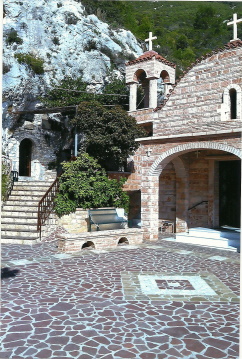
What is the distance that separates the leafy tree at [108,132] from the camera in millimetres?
13117

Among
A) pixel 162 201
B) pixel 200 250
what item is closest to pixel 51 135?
pixel 162 201

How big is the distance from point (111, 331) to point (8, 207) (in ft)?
31.4

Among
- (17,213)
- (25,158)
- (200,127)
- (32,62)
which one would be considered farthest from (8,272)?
(32,62)

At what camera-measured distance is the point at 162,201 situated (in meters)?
14.1

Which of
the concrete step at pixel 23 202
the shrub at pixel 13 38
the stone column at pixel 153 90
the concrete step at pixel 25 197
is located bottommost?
the concrete step at pixel 23 202

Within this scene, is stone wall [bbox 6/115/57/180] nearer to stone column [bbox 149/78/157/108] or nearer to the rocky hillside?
the rocky hillside

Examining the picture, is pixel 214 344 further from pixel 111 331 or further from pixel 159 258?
pixel 159 258

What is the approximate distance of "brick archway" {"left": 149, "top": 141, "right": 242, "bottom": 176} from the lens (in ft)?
31.8

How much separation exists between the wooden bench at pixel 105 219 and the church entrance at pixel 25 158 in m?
11.0

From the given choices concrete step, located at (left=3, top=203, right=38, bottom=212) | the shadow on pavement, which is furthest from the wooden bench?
the shadow on pavement

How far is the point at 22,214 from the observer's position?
12500mm

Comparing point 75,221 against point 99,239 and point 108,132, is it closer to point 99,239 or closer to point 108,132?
point 99,239

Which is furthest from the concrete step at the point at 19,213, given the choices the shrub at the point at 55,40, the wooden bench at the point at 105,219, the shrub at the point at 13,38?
the shrub at the point at 55,40

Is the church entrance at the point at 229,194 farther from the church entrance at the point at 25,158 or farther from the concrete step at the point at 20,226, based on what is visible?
the church entrance at the point at 25,158
